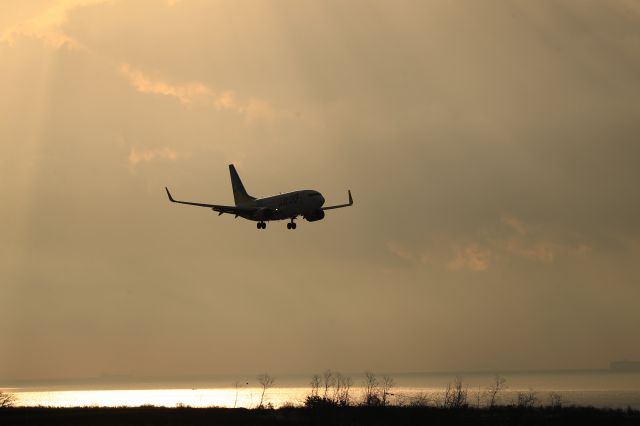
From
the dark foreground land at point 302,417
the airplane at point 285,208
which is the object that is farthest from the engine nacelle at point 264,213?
the dark foreground land at point 302,417

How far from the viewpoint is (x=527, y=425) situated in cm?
9856

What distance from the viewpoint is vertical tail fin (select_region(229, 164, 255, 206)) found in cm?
15762

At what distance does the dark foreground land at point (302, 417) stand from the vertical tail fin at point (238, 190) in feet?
171

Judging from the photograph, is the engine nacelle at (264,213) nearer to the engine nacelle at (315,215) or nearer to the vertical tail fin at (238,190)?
the engine nacelle at (315,215)

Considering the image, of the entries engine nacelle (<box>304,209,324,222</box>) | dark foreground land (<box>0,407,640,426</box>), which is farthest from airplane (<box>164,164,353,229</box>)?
dark foreground land (<box>0,407,640,426</box>)

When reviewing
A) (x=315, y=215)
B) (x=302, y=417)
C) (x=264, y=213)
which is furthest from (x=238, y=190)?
(x=302, y=417)

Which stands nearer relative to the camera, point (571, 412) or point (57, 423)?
point (57, 423)

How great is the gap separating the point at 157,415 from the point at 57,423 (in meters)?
13.1

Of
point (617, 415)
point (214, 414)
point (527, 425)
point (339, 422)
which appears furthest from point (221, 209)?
point (617, 415)

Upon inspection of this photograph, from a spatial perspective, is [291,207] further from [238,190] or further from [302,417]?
[238,190]

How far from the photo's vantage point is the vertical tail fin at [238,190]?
6206 inches

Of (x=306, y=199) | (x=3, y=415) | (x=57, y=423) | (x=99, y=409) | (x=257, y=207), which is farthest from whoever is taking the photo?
(x=257, y=207)

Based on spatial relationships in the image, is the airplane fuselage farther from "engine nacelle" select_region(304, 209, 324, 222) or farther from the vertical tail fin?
the vertical tail fin

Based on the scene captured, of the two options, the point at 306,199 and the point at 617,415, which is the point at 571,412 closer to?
the point at 617,415
